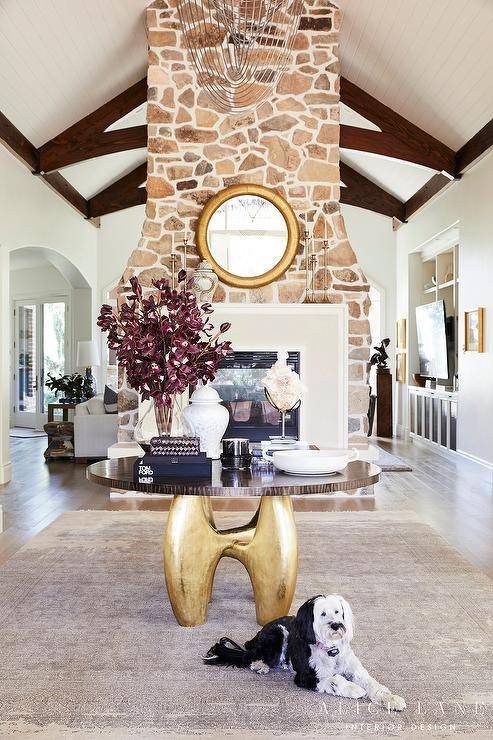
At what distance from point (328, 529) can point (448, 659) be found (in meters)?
2.10

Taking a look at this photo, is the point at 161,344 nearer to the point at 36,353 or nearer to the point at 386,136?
the point at 386,136

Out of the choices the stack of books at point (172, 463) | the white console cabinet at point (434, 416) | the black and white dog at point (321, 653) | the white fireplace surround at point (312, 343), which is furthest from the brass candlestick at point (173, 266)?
the black and white dog at point (321, 653)

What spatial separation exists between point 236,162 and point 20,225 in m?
2.44

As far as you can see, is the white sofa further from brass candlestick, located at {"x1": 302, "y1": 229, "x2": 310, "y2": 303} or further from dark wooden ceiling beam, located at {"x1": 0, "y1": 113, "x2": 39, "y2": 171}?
brass candlestick, located at {"x1": 302, "y1": 229, "x2": 310, "y2": 303}

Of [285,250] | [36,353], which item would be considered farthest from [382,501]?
[36,353]

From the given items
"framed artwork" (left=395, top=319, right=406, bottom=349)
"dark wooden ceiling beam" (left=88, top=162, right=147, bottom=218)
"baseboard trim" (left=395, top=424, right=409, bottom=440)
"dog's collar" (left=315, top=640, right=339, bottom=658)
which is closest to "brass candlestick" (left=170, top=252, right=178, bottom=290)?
"dog's collar" (left=315, top=640, right=339, bottom=658)

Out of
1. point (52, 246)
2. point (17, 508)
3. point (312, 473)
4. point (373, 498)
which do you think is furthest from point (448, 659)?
point (52, 246)

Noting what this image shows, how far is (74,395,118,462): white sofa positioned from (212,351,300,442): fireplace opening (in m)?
1.97

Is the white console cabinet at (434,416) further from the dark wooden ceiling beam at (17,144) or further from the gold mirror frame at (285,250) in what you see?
the dark wooden ceiling beam at (17,144)

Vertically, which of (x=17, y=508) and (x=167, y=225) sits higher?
(x=167, y=225)

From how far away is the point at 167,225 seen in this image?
243 inches

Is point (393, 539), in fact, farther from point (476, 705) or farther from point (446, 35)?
point (446, 35)

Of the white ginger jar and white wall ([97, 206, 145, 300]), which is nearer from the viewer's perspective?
the white ginger jar

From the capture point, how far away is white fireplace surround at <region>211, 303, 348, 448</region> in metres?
6.06
